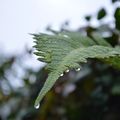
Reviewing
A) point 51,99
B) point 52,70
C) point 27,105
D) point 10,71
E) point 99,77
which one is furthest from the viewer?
point 10,71

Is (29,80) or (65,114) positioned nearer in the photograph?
(65,114)

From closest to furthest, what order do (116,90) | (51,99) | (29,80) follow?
(116,90), (51,99), (29,80)

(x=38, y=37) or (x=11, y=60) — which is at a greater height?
(x=38, y=37)

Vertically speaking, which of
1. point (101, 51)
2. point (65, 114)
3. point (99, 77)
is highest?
point (101, 51)

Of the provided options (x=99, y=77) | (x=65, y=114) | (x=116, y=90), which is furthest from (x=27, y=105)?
(x=116, y=90)

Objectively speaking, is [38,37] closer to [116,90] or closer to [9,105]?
[116,90]

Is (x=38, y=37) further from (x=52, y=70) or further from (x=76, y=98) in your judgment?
(x=76, y=98)

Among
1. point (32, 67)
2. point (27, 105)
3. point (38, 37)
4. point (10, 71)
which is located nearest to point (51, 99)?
point (27, 105)
